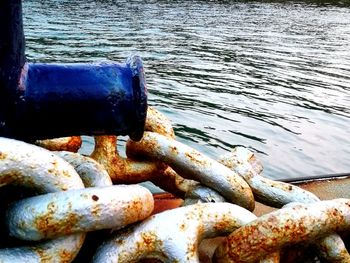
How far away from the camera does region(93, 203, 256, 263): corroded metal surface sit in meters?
1.61

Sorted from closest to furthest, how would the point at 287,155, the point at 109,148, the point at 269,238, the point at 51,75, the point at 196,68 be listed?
1. the point at 51,75
2. the point at 269,238
3. the point at 109,148
4. the point at 287,155
5. the point at 196,68

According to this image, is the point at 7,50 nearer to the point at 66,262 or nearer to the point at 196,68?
the point at 66,262

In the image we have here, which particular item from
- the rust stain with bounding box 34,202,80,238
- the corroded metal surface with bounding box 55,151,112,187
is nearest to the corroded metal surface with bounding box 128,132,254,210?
the corroded metal surface with bounding box 55,151,112,187

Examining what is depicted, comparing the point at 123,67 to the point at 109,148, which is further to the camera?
the point at 109,148

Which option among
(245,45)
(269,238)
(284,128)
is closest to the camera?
(269,238)

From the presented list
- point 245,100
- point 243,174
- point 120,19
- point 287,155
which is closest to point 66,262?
point 243,174

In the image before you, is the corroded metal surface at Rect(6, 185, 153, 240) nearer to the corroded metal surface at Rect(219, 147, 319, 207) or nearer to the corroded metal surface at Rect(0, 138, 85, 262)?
the corroded metal surface at Rect(0, 138, 85, 262)

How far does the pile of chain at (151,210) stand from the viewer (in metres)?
1.39

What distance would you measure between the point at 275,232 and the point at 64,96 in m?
0.75

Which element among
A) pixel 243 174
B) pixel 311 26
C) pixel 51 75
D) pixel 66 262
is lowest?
pixel 311 26

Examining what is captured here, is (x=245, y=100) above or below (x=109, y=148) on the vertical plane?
below

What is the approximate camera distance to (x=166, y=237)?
1652 millimetres

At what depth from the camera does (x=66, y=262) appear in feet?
4.68

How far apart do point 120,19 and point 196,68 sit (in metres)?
7.10
